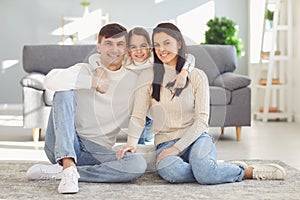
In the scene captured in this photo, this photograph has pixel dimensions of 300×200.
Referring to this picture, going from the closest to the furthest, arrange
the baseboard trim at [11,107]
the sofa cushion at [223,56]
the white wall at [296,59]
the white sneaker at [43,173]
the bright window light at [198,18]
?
the white sneaker at [43,173], the sofa cushion at [223,56], the white wall at [296,59], the baseboard trim at [11,107], the bright window light at [198,18]

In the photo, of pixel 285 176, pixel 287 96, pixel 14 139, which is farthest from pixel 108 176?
pixel 287 96

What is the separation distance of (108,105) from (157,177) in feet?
1.70

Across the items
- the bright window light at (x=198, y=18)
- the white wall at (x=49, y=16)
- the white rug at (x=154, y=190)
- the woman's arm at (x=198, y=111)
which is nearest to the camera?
the white rug at (x=154, y=190)

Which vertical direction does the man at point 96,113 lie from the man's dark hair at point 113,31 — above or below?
below

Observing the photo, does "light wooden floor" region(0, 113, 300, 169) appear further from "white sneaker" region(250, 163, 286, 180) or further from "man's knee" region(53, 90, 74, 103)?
"man's knee" region(53, 90, 74, 103)

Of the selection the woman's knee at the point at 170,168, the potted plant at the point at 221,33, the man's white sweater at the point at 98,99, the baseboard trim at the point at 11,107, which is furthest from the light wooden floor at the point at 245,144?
the baseboard trim at the point at 11,107

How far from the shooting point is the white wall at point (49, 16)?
7.89 m

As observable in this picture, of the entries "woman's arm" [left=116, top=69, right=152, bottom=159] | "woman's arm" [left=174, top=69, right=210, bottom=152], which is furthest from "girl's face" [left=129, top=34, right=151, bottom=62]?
"woman's arm" [left=174, top=69, right=210, bottom=152]

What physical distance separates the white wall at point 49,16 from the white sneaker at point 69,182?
17.6ft

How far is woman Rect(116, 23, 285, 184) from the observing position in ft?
9.11

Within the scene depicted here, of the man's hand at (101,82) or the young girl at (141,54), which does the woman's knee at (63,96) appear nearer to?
the man's hand at (101,82)

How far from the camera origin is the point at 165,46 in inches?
108

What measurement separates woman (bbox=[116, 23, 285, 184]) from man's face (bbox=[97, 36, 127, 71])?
0.13 meters

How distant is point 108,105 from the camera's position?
2777 mm
